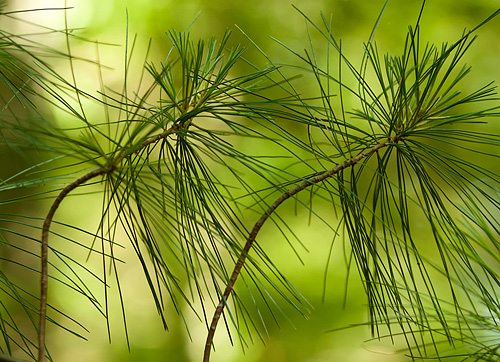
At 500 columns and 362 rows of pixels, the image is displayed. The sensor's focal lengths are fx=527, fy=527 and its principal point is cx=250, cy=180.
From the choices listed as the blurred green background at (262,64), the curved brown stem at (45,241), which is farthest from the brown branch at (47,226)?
the blurred green background at (262,64)

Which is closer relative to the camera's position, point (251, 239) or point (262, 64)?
point (251, 239)

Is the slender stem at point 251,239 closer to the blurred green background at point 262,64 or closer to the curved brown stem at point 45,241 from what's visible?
the curved brown stem at point 45,241

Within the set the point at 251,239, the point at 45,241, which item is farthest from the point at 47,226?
the point at 251,239

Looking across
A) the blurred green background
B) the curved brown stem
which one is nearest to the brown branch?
the curved brown stem

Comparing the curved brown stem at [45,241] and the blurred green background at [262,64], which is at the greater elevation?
the blurred green background at [262,64]

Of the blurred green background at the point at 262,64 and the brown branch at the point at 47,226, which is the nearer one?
the brown branch at the point at 47,226

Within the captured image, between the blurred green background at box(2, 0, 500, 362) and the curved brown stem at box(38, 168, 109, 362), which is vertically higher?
the blurred green background at box(2, 0, 500, 362)

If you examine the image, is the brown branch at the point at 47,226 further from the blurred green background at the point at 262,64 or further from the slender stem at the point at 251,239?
the blurred green background at the point at 262,64

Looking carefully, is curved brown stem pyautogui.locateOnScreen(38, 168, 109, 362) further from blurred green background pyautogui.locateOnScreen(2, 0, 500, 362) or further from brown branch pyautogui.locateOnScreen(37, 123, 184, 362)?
blurred green background pyautogui.locateOnScreen(2, 0, 500, 362)

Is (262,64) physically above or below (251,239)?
above

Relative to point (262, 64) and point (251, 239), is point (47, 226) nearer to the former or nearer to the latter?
point (251, 239)
